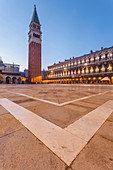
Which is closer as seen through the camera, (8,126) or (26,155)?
(26,155)

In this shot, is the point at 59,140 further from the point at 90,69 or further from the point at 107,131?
the point at 90,69

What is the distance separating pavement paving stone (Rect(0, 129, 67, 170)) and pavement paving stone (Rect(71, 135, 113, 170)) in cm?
22

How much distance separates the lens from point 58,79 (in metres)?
48.7

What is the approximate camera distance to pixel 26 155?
99 centimetres

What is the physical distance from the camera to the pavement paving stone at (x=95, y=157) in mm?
877

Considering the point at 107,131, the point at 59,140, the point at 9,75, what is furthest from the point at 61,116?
the point at 9,75

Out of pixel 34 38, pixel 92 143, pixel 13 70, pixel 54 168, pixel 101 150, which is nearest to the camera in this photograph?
pixel 54 168

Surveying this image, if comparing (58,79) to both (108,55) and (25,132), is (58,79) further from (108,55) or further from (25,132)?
(25,132)

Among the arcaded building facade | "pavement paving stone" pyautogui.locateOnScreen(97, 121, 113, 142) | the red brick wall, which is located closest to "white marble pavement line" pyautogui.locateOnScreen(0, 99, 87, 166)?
"pavement paving stone" pyautogui.locateOnScreen(97, 121, 113, 142)

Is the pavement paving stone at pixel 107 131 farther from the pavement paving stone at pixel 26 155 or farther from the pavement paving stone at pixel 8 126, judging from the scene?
the pavement paving stone at pixel 8 126

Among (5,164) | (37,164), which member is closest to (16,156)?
(5,164)

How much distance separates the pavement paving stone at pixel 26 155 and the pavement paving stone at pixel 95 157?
215 mm

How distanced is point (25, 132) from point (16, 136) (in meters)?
0.17

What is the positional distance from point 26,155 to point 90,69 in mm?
38445
